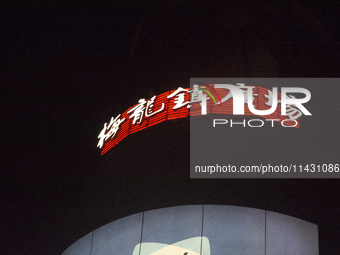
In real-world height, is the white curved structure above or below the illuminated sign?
below

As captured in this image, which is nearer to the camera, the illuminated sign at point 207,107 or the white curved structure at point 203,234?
the white curved structure at point 203,234

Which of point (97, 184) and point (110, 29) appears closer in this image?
point (97, 184)

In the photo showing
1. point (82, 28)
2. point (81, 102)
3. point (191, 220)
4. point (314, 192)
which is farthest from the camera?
point (82, 28)

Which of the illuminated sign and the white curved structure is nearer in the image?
the white curved structure

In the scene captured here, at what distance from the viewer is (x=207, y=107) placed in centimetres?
625

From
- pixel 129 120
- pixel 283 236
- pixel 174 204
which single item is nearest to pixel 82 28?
pixel 129 120

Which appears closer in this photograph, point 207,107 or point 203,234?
point 203,234

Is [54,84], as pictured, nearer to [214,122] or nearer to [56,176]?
[56,176]

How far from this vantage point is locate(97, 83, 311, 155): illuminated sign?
595cm

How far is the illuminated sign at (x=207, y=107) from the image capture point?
5.95 meters

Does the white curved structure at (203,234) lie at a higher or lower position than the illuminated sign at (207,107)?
lower

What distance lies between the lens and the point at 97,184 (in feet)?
21.1

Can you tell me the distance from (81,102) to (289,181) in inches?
191

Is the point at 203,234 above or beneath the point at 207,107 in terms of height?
beneath
